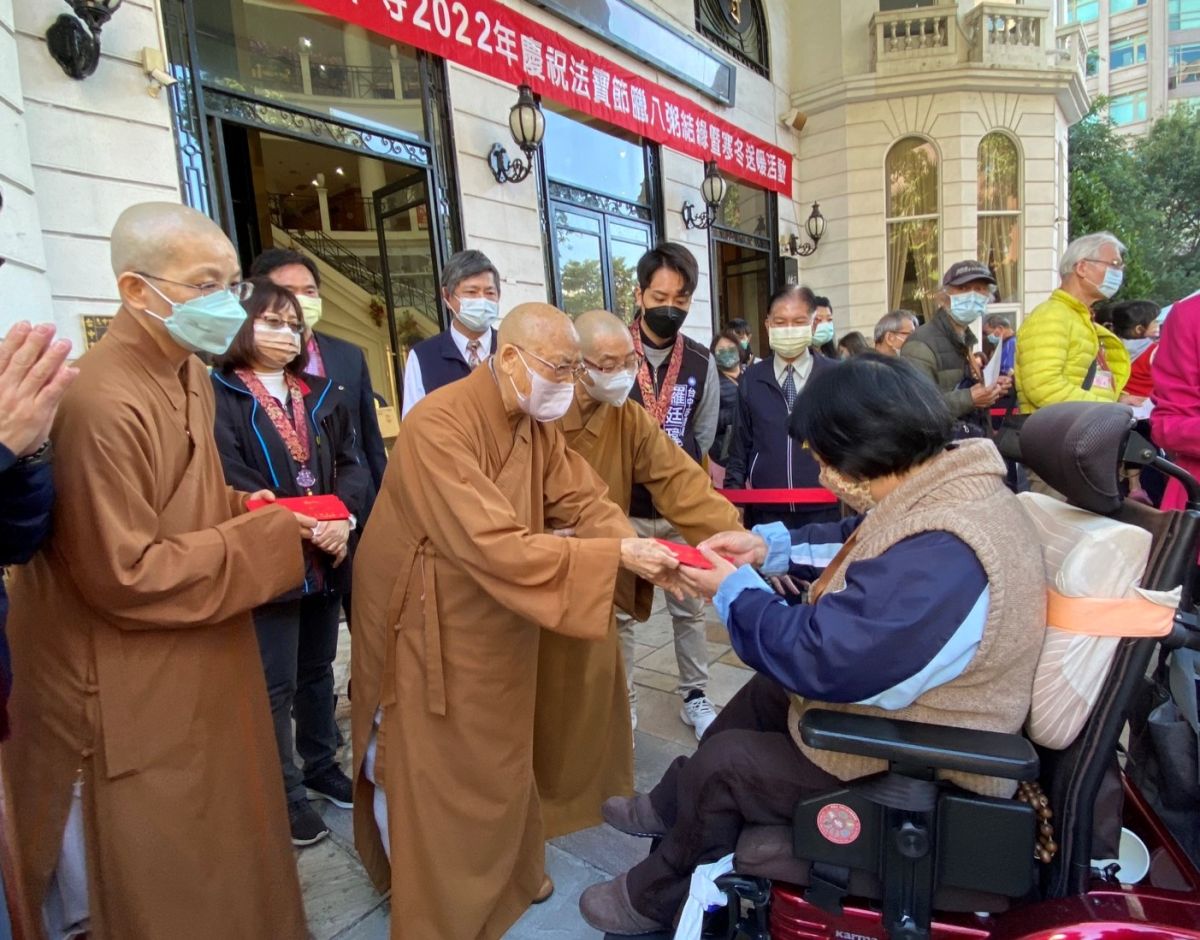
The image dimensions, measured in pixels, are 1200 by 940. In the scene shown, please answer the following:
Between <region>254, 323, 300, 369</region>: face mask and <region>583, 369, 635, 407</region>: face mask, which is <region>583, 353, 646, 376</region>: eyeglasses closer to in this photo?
<region>583, 369, 635, 407</region>: face mask

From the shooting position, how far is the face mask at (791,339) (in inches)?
121

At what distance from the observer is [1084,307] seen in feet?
10.4

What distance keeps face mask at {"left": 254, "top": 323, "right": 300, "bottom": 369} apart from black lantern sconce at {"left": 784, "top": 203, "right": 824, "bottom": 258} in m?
10.5

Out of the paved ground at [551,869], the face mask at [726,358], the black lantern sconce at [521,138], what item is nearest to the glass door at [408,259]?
the black lantern sconce at [521,138]

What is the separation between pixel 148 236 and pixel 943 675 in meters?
1.81

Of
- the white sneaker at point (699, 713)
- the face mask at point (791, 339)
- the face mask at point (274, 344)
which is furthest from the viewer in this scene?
the face mask at point (791, 339)

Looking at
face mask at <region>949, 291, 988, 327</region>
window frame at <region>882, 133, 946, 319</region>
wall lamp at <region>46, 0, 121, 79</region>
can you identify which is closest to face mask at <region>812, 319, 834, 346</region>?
face mask at <region>949, 291, 988, 327</region>

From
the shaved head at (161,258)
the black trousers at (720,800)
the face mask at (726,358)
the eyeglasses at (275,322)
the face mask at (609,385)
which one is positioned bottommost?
the black trousers at (720,800)

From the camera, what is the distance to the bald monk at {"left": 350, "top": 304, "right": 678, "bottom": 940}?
5.14ft

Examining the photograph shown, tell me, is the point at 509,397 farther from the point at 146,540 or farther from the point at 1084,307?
the point at 1084,307

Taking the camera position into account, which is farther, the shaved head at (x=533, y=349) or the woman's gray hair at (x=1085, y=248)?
the woman's gray hair at (x=1085, y=248)

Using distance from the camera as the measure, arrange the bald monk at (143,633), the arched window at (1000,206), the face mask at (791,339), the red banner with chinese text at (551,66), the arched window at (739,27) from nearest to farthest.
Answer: the bald monk at (143,633) → the face mask at (791,339) → the red banner with chinese text at (551,66) → the arched window at (739,27) → the arched window at (1000,206)

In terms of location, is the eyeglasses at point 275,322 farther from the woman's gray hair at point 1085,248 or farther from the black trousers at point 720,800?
the woman's gray hair at point 1085,248

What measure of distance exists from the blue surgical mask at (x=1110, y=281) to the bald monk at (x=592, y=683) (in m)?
2.29
